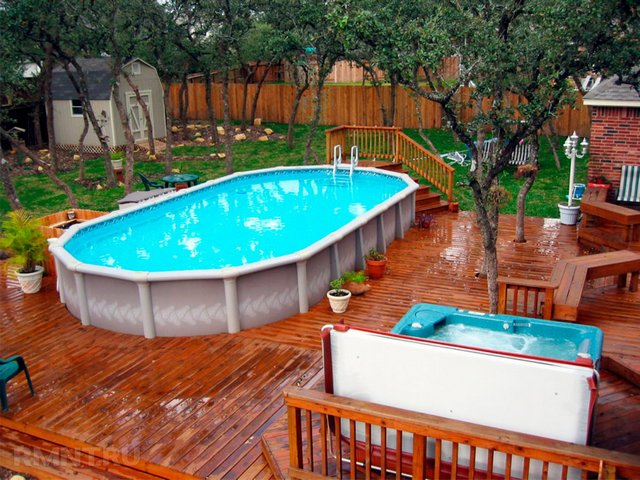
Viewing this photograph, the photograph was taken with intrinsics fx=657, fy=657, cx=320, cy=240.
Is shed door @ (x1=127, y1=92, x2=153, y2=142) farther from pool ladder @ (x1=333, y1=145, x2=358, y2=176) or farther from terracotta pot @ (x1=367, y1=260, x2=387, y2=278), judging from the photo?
terracotta pot @ (x1=367, y1=260, x2=387, y2=278)

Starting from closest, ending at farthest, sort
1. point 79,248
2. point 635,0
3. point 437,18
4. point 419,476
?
point 419,476, point 635,0, point 437,18, point 79,248

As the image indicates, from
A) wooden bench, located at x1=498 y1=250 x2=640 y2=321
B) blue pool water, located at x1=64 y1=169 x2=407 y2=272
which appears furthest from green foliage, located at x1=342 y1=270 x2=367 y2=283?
wooden bench, located at x1=498 y1=250 x2=640 y2=321

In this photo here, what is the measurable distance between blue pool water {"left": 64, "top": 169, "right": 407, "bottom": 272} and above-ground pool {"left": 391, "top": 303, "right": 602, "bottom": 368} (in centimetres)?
477

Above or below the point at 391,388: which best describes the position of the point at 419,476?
below

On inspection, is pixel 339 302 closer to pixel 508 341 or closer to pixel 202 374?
pixel 202 374

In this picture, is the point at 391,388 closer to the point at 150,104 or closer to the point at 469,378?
the point at 469,378

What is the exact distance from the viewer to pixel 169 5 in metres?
19.1

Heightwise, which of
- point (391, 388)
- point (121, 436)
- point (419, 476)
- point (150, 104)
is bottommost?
point (121, 436)

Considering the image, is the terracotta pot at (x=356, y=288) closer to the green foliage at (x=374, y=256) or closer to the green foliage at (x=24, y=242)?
the green foliage at (x=374, y=256)

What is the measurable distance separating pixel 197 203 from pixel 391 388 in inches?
407

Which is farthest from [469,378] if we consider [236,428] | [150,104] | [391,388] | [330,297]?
[150,104]

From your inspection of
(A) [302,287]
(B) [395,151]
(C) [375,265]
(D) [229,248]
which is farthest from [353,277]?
(B) [395,151]

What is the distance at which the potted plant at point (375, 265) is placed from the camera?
1055 centimetres

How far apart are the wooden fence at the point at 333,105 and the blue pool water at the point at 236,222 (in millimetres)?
10712
